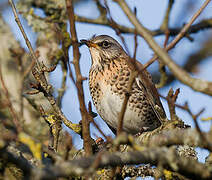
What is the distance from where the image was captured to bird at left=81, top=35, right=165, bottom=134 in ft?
15.6

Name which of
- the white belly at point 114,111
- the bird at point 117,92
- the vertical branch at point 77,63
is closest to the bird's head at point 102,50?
the bird at point 117,92

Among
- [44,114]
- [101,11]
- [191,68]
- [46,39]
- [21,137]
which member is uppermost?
[101,11]

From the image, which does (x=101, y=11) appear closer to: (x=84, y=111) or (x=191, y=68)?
(x=191, y=68)

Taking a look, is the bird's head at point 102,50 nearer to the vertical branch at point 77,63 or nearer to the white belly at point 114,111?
the white belly at point 114,111

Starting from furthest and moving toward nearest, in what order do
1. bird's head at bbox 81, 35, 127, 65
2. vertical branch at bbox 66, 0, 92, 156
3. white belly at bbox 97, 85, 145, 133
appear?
bird's head at bbox 81, 35, 127, 65, white belly at bbox 97, 85, 145, 133, vertical branch at bbox 66, 0, 92, 156

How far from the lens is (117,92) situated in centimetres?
470

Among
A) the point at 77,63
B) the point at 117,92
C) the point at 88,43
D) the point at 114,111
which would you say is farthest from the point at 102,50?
the point at 77,63

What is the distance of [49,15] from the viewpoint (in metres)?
6.25

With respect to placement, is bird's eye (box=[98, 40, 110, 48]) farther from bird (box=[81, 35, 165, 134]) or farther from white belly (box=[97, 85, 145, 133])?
white belly (box=[97, 85, 145, 133])

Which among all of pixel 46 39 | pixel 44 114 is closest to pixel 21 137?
pixel 44 114

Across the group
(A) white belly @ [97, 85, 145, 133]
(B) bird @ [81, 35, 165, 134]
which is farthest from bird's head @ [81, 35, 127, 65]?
(A) white belly @ [97, 85, 145, 133]

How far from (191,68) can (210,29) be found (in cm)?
65

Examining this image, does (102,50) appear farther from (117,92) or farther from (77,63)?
(77,63)

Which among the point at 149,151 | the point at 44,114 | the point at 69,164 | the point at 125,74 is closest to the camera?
the point at 69,164
